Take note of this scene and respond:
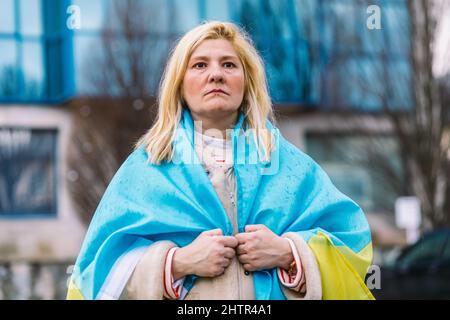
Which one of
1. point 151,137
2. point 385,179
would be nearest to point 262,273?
point 151,137

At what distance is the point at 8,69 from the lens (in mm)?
18547

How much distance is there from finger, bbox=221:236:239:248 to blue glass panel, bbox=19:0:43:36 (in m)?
16.7

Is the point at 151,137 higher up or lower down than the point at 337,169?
higher up

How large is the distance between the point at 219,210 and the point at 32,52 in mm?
17034

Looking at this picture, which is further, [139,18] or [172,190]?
[139,18]

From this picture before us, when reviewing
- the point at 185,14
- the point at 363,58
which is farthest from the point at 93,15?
the point at 363,58

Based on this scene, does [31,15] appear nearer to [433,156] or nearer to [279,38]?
[279,38]

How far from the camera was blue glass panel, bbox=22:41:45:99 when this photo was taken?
18.6 meters

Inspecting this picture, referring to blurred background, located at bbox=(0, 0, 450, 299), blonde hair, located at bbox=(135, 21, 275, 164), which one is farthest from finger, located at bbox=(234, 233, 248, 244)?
blurred background, located at bbox=(0, 0, 450, 299)

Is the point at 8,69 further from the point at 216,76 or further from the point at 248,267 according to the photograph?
the point at 248,267

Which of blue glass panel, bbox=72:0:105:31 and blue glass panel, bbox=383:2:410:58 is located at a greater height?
blue glass panel, bbox=72:0:105:31

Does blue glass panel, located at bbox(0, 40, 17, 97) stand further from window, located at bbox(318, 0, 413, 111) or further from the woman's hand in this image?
the woman's hand

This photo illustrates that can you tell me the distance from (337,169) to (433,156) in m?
3.55

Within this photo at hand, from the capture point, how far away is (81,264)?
8.00 feet
